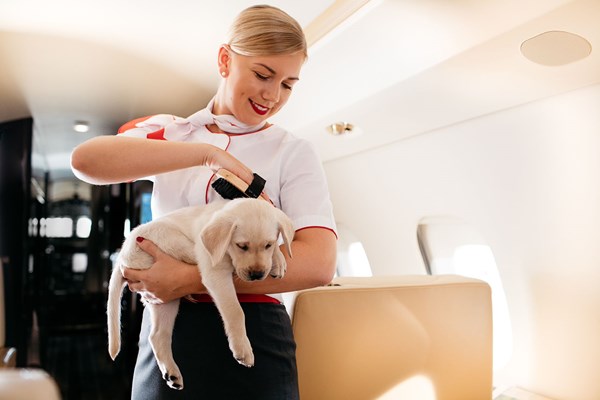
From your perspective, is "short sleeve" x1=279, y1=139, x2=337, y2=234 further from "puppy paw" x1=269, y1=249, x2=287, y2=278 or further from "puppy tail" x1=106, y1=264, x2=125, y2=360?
"puppy tail" x1=106, y1=264, x2=125, y2=360

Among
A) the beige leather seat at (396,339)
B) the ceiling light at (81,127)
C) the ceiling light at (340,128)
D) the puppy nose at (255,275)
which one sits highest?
the ceiling light at (81,127)

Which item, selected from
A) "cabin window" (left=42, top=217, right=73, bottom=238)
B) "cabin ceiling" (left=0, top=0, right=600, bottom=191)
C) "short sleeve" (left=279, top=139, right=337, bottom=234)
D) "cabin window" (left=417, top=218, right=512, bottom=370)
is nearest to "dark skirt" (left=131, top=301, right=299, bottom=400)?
"short sleeve" (left=279, top=139, right=337, bottom=234)

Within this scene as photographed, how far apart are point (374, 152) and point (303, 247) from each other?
2500mm

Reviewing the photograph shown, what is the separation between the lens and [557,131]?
235 cm

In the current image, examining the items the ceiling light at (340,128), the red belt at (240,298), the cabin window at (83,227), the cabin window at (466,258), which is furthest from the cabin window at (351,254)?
the cabin window at (83,227)

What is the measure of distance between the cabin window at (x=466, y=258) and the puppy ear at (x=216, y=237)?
7.74 ft

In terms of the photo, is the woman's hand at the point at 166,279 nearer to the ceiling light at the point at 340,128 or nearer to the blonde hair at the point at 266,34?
the blonde hair at the point at 266,34

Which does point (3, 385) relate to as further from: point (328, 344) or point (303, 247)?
point (328, 344)

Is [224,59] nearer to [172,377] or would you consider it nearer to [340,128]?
[172,377]

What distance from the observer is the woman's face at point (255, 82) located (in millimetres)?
1276

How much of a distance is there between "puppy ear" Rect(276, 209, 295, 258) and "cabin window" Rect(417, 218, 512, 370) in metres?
2.17

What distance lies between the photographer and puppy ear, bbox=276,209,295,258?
1.12 m

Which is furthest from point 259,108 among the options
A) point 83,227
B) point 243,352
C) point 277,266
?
point 83,227

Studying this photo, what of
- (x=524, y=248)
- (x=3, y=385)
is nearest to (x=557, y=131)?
(x=524, y=248)
